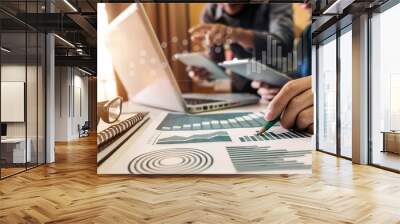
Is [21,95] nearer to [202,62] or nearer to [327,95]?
[202,62]

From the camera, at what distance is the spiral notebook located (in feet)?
18.8

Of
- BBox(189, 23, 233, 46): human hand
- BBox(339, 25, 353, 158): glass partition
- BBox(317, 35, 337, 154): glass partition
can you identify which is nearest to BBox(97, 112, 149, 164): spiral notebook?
BBox(189, 23, 233, 46): human hand

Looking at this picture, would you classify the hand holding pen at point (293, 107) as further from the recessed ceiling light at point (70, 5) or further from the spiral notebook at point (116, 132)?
the recessed ceiling light at point (70, 5)

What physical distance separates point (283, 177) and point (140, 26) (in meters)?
3.33

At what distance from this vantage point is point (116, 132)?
574 centimetres

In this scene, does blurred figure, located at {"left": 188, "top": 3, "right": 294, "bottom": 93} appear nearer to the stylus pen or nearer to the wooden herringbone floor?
the stylus pen

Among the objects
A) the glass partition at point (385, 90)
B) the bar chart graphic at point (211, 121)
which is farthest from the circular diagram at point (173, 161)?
the glass partition at point (385, 90)

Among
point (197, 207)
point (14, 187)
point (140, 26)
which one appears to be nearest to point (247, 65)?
point (140, 26)

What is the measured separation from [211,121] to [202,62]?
95 centimetres

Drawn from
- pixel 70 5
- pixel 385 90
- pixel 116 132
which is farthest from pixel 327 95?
pixel 70 5

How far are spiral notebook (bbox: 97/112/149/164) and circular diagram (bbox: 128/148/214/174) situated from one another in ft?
1.29

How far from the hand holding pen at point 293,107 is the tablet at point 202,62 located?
93 cm

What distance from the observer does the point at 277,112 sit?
5781 millimetres

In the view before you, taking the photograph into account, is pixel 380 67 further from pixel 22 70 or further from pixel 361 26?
pixel 22 70
